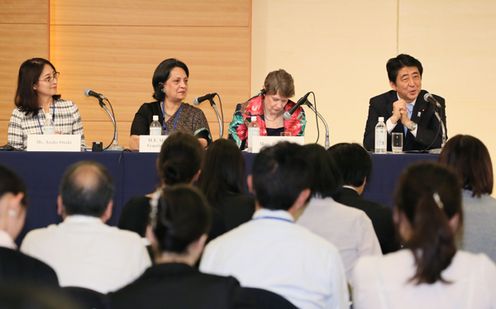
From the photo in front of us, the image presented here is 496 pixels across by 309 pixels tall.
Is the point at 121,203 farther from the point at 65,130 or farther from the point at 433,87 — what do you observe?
the point at 433,87

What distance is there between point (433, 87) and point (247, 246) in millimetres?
4766

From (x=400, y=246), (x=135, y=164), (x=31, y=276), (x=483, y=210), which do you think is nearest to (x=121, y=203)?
(x=135, y=164)

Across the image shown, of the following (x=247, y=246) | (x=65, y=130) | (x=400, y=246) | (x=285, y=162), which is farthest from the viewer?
(x=65, y=130)

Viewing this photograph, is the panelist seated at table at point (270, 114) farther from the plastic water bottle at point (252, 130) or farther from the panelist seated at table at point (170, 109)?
the panelist seated at table at point (170, 109)

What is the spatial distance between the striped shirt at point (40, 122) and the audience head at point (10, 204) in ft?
8.64

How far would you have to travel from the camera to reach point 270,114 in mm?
4895

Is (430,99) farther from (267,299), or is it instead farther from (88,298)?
(88,298)

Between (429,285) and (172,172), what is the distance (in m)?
1.36

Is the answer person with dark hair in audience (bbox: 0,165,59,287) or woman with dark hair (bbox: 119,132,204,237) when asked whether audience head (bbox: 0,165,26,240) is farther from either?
woman with dark hair (bbox: 119,132,204,237)

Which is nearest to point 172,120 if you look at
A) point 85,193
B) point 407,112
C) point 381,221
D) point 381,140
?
point 381,140

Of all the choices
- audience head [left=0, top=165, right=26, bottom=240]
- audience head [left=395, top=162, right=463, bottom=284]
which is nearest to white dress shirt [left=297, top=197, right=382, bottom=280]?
audience head [left=395, top=162, right=463, bottom=284]

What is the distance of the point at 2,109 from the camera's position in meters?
6.65

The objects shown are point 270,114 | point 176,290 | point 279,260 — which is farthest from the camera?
point 270,114

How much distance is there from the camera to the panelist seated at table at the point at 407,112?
15.5ft
